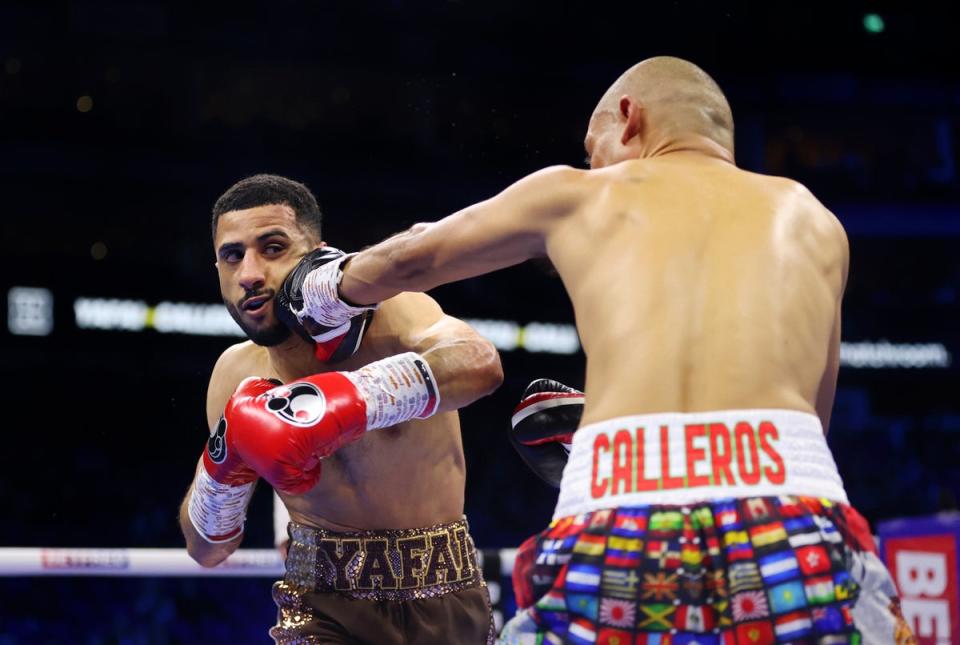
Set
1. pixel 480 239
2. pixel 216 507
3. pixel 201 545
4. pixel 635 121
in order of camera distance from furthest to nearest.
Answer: pixel 201 545 < pixel 216 507 < pixel 635 121 < pixel 480 239

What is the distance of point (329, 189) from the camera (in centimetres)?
1044

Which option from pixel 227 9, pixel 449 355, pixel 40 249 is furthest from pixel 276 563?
pixel 227 9

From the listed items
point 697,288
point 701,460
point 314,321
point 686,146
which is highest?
point 686,146

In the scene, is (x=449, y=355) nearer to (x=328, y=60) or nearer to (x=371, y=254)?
(x=371, y=254)

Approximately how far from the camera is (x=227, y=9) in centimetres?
1038

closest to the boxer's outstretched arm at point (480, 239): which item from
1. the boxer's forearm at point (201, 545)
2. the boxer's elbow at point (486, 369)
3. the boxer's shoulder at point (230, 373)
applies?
the boxer's elbow at point (486, 369)

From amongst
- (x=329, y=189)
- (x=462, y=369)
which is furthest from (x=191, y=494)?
(x=329, y=189)

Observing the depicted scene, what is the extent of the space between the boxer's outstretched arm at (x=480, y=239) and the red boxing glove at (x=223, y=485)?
386 millimetres

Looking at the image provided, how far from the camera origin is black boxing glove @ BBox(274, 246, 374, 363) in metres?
2.32

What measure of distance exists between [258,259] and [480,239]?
921 mm

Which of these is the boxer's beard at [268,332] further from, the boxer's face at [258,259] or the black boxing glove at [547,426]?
the black boxing glove at [547,426]

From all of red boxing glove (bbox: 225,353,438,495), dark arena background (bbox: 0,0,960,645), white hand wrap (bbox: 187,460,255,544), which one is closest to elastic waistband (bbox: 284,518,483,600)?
white hand wrap (bbox: 187,460,255,544)

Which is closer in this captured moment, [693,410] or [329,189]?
[693,410]

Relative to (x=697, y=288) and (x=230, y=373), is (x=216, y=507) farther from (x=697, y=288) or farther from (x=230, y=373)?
(x=697, y=288)
